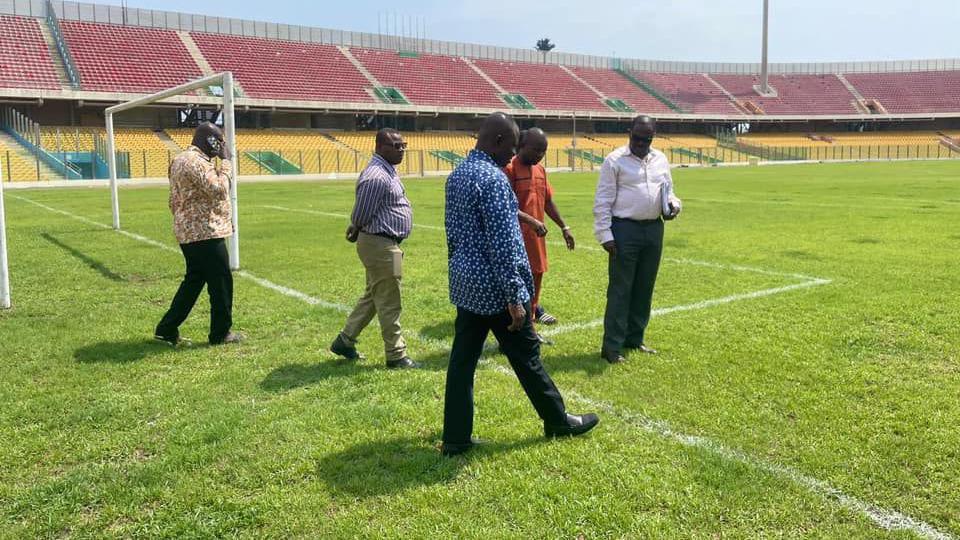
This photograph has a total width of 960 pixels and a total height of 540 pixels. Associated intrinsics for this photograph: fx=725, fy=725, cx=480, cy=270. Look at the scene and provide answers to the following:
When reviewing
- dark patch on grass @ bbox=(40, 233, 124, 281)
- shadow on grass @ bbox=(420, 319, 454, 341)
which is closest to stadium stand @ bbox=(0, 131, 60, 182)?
dark patch on grass @ bbox=(40, 233, 124, 281)

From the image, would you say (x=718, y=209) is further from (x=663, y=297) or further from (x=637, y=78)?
(x=637, y=78)

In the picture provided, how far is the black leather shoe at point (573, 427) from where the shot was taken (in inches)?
165

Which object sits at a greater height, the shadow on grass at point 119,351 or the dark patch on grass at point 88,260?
the dark patch on grass at point 88,260

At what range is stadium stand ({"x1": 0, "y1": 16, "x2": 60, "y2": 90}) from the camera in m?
40.2

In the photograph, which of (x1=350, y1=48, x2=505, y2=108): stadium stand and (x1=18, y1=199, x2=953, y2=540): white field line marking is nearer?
(x1=18, y1=199, x2=953, y2=540): white field line marking

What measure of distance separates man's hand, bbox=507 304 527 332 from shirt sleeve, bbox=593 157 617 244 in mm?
2161

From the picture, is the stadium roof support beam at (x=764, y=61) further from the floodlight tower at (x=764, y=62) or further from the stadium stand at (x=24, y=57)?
the stadium stand at (x=24, y=57)

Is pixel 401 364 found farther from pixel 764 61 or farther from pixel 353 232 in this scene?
pixel 764 61

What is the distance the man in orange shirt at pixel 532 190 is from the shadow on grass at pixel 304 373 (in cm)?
165

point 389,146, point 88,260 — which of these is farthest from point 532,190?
point 88,260

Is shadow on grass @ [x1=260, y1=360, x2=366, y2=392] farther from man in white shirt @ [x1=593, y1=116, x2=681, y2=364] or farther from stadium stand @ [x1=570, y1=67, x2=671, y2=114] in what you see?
stadium stand @ [x1=570, y1=67, x2=671, y2=114]

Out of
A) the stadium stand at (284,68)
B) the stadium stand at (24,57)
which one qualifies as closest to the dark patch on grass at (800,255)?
the stadium stand at (24,57)

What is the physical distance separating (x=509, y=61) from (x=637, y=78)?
595 inches

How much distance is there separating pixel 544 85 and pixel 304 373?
65107 mm
